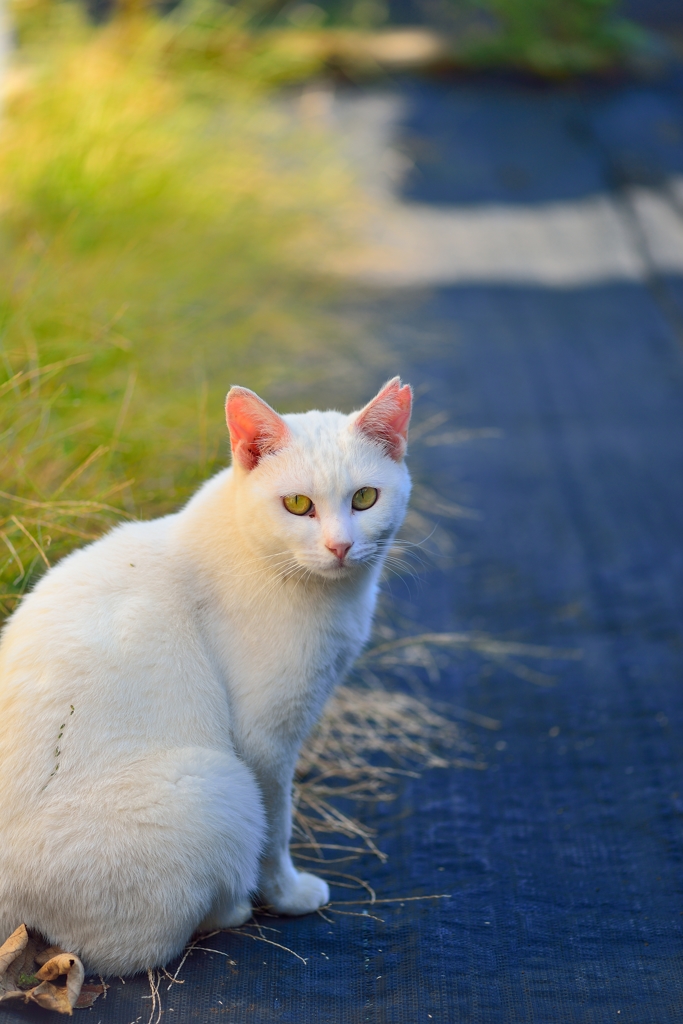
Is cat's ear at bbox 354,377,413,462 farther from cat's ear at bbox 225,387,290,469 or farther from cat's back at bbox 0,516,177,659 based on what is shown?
cat's back at bbox 0,516,177,659

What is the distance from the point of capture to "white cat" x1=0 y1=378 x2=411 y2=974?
119 centimetres

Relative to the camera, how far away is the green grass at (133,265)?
6.23 feet

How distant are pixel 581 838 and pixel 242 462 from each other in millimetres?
976

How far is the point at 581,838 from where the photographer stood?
1659mm

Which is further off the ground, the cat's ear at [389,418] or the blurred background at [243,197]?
the cat's ear at [389,418]

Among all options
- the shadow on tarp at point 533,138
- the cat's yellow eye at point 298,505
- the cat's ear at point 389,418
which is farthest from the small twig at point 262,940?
the shadow on tarp at point 533,138

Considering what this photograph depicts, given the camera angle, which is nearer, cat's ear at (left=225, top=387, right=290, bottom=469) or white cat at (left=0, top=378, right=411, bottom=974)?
white cat at (left=0, top=378, right=411, bottom=974)

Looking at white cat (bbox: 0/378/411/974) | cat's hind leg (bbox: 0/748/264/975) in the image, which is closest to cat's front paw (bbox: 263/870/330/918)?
white cat (bbox: 0/378/411/974)

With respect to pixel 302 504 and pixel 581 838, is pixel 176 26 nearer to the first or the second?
pixel 302 504

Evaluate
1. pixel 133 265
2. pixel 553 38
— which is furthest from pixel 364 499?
pixel 553 38

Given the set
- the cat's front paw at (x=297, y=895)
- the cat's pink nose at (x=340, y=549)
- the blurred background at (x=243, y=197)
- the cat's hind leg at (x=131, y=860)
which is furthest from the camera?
the blurred background at (x=243, y=197)

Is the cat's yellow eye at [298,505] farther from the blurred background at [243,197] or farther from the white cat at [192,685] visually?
the blurred background at [243,197]

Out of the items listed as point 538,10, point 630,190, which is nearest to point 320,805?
point 630,190

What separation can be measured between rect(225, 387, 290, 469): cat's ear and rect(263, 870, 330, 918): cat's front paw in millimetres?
699
